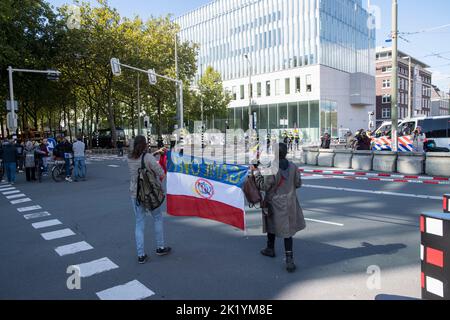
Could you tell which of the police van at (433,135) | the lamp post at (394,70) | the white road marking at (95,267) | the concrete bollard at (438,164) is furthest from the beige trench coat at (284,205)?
the police van at (433,135)

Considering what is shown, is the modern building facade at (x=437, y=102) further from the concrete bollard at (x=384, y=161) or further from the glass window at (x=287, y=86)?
the concrete bollard at (x=384, y=161)

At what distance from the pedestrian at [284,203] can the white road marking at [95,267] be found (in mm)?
2411

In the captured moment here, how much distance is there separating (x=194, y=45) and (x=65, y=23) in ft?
52.3

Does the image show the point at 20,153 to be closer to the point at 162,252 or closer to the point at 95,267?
the point at 95,267

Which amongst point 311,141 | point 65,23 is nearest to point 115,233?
point 65,23

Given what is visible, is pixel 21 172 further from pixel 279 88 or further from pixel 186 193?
pixel 279 88

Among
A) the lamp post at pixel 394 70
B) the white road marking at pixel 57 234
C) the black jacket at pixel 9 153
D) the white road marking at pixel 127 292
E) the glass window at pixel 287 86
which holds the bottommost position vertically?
the white road marking at pixel 127 292

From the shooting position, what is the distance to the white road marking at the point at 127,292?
4016 mm

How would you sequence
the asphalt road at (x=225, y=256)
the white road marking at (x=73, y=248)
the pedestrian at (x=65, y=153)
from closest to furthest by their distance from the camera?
the asphalt road at (x=225, y=256), the white road marking at (x=73, y=248), the pedestrian at (x=65, y=153)

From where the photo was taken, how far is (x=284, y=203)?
15.6ft

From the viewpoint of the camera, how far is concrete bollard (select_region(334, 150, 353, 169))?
17.2 metres

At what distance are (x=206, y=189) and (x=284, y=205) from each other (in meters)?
1.98

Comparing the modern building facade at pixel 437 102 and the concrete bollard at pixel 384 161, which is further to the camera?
the modern building facade at pixel 437 102

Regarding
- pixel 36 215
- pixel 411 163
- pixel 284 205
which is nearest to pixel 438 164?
pixel 411 163
